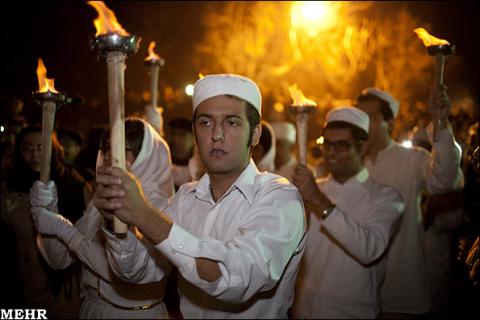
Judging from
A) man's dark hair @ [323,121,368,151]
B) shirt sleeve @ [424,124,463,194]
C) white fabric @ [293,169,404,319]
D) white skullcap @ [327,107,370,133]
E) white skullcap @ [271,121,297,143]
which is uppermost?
white skullcap @ [271,121,297,143]

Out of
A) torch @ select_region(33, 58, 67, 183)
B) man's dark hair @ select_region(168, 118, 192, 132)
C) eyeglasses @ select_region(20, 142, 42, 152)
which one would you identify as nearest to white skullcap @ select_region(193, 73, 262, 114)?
torch @ select_region(33, 58, 67, 183)

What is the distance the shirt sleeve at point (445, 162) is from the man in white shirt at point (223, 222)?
7.70 ft

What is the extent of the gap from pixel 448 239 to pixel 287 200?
4.39 metres

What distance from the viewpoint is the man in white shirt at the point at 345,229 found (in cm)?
403

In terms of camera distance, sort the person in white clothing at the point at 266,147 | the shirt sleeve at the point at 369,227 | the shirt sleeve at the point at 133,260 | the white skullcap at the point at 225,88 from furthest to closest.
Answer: the person in white clothing at the point at 266,147
the shirt sleeve at the point at 369,227
the white skullcap at the point at 225,88
the shirt sleeve at the point at 133,260

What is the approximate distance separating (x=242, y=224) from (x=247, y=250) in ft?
0.87

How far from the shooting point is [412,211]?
5.10m

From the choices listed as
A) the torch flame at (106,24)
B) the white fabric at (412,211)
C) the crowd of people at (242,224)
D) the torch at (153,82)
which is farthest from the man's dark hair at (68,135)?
the torch flame at (106,24)

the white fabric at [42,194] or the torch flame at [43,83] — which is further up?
the torch flame at [43,83]

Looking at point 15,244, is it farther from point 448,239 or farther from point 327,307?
point 448,239

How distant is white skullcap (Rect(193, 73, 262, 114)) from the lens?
8.54 ft

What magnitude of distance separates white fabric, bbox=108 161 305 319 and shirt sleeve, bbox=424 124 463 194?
7.72 feet

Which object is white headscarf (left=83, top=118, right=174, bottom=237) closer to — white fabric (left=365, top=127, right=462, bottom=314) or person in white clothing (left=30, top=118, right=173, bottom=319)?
person in white clothing (left=30, top=118, right=173, bottom=319)

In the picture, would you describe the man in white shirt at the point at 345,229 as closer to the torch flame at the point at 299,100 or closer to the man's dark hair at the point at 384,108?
the torch flame at the point at 299,100
